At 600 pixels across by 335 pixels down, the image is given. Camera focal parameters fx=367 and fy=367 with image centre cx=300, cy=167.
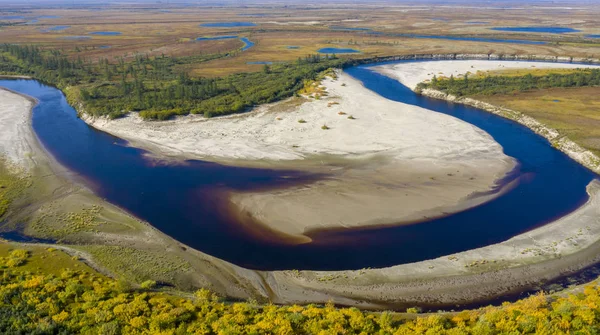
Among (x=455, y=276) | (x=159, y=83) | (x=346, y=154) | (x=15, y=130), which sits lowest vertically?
(x=455, y=276)

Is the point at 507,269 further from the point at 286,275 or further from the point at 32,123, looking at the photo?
the point at 32,123

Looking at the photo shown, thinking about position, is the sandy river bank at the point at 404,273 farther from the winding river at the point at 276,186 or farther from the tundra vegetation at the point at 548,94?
the tundra vegetation at the point at 548,94

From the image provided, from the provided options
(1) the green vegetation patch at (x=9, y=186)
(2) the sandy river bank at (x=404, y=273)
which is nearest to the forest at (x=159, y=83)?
(1) the green vegetation patch at (x=9, y=186)

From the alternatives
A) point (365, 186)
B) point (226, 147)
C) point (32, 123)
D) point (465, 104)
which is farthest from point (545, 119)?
point (32, 123)

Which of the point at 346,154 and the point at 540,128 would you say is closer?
the point at 346,154

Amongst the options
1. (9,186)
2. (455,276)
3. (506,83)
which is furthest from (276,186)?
(506,83)

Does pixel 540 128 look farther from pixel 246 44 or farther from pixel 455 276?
pixel 246 44
